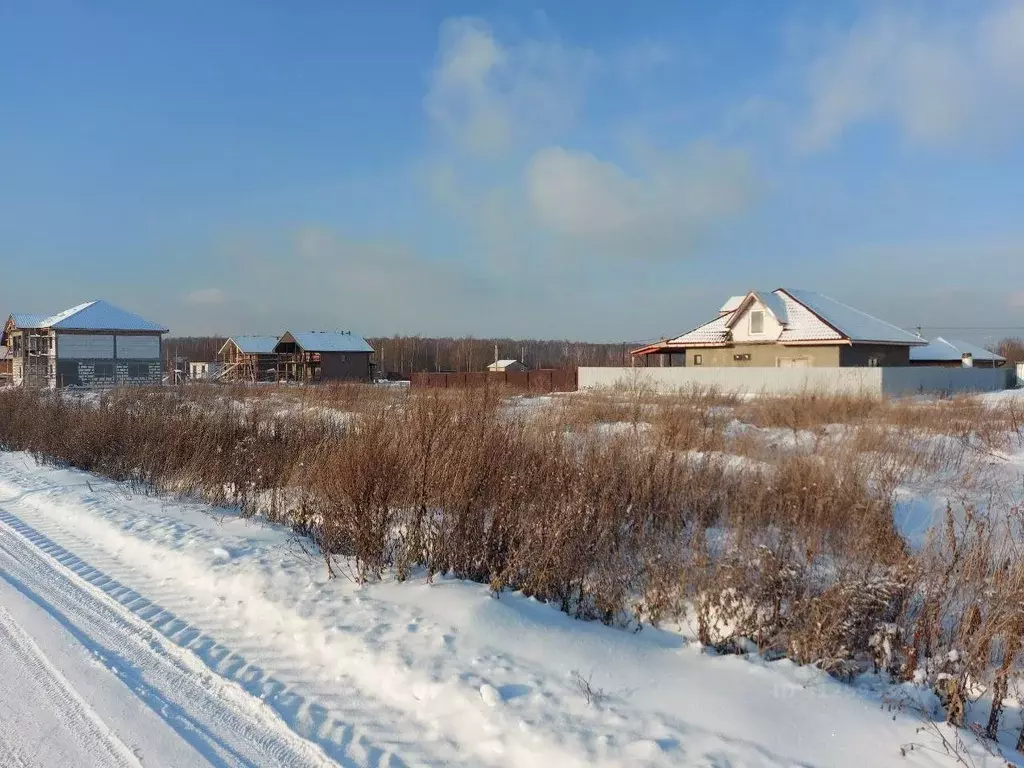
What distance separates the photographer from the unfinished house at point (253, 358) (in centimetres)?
6356

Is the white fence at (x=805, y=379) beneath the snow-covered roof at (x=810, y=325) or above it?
beneath

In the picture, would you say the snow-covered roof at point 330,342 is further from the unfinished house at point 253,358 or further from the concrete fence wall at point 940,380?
the concrete fence wall at point 940,380

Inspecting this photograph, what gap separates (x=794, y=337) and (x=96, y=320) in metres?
45.5

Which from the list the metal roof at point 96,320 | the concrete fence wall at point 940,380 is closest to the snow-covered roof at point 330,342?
the metal roof at point 96,320

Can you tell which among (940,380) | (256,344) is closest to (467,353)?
(256,344)

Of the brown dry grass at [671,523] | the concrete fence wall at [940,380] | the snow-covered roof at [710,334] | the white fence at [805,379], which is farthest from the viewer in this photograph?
the snow-covered roof at [710,334]

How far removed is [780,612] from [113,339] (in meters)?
53.9

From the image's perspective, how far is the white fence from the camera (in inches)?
955

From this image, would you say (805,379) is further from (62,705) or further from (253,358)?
(253,358)

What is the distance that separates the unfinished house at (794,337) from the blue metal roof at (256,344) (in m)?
42.5

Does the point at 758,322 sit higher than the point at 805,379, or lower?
higher

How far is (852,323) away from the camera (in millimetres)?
34375

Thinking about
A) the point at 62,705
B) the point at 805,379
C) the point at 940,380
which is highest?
the point at 805,379

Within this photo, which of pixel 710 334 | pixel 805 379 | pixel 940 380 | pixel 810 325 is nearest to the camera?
pixel 805 379
